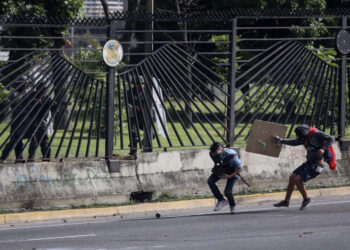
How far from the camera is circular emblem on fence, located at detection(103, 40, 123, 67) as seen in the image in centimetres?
1207

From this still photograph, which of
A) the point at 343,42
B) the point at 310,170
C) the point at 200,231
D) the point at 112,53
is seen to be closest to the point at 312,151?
the point at 310,170

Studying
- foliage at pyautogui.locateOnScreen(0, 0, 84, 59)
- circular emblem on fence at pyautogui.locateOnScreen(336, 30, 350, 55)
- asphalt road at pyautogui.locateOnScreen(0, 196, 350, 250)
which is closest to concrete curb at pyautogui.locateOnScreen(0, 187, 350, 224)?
asphalt road at pyautogui.locateOnScreen(0, 196, 350, 250)

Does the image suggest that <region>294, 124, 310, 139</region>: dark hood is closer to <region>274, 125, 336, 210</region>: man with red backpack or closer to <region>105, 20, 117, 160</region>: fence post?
<region>274, 125, 336, 210</region>: man with red backpack

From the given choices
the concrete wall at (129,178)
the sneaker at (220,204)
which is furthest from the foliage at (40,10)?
the sneaker at (220,204)

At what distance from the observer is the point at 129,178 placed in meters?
12.2

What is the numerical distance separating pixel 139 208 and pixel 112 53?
2.54 metres

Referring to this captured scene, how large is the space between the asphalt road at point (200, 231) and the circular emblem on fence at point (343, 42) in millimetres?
3318

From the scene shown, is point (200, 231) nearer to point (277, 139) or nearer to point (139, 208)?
point (139, 208)

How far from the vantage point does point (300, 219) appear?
10711 millimetres

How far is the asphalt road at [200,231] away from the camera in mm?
8914

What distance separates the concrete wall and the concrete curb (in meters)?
0.27

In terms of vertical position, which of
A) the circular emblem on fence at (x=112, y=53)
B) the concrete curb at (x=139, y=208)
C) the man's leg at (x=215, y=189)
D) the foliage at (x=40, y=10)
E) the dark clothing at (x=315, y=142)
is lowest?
the concrete curb at (x=139, y=208)

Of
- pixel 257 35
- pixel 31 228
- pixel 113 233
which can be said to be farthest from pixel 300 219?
pixel 257 35

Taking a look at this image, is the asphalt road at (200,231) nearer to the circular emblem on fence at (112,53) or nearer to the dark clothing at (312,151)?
the dark clothing at (312,151)
